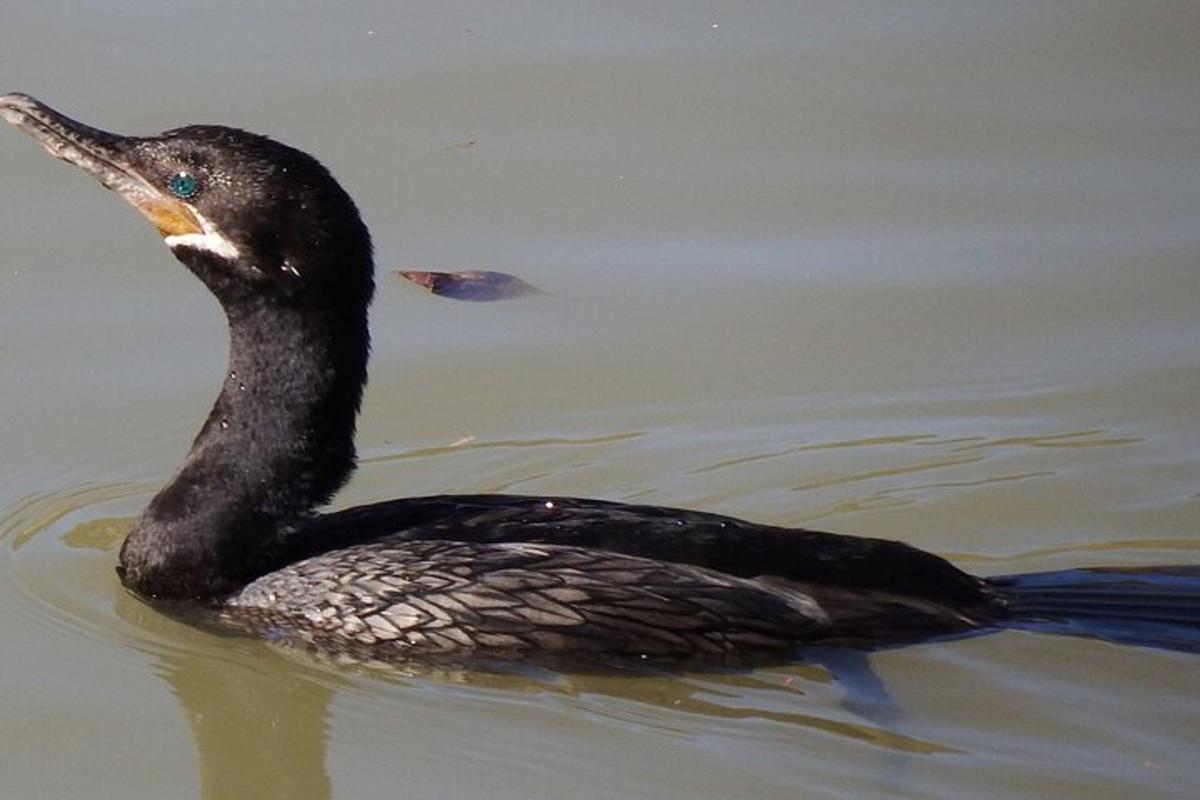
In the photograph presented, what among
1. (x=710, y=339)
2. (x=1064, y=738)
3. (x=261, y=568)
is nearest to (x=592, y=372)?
(x=710, y=339)

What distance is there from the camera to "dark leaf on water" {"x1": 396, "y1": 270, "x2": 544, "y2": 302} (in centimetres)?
1042

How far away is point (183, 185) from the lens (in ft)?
26.8

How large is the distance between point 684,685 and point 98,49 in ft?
18.1

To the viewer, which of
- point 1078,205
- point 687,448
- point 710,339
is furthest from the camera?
point 1078,205

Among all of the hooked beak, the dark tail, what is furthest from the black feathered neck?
the dark tail

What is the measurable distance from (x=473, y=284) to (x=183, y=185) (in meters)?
2.44

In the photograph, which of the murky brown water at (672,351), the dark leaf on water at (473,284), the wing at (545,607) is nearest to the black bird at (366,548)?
the wing at (545,607)

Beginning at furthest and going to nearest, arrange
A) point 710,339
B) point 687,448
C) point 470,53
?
point 470,53 → point 710,339 → point 687,448

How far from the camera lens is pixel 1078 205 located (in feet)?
37.2

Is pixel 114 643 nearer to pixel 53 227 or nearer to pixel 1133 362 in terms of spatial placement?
pixel 53 227

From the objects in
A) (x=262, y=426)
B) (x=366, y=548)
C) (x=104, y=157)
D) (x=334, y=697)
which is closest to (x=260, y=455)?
(x=262, y=426)

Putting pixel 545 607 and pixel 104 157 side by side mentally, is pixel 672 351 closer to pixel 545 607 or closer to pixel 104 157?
pixel 545 607

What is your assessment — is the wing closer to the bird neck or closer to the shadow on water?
the shadow on water

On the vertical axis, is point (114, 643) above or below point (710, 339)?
below
